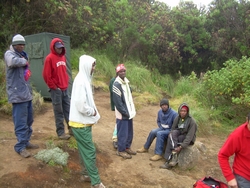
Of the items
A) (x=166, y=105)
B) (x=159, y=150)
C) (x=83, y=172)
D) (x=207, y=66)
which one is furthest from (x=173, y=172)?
(x=207, y=66)

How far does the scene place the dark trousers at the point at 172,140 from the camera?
17.1ft

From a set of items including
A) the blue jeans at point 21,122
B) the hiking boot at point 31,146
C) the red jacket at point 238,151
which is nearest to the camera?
the red jacket at point 238,151

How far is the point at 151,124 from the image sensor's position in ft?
26.8

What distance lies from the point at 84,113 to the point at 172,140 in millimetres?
2251

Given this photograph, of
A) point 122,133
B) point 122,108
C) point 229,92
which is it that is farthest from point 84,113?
point 229,92

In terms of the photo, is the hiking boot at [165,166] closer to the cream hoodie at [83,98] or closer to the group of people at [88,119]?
the group of people at [88,119]

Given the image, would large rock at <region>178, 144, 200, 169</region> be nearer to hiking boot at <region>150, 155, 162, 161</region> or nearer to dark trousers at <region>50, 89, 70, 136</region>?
hiking boot at <region>150, 155, 162, 161</region>

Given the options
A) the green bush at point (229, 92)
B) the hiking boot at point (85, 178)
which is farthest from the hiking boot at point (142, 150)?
the green bush at point (229, 92)

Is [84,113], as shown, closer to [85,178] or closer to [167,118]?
[85,178]

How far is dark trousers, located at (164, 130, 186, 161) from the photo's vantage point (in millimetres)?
5203

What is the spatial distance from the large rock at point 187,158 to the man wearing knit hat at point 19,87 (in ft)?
9.26

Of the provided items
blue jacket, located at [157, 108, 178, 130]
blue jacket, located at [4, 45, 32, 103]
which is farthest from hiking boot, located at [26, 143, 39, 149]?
blue jacket, located at [157, 108, 178, 130]

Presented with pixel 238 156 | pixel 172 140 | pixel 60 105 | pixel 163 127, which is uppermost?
pixel 60 105

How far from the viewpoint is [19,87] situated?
13.1 feet
